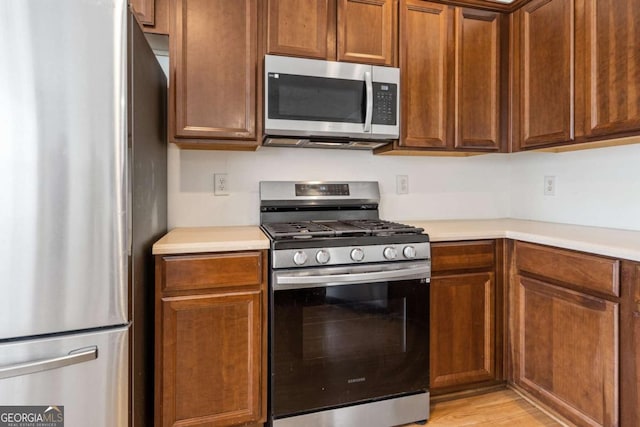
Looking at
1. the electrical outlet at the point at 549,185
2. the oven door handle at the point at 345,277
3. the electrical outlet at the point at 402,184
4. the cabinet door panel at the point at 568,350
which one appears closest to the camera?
the cabinet door panel at the point at 568,350

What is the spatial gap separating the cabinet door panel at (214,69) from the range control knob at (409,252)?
92cm

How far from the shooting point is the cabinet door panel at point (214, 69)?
5.54 feet

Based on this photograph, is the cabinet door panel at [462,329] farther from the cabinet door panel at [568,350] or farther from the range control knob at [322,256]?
the range control knob at [322,256]

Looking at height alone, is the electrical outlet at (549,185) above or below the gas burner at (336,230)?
above

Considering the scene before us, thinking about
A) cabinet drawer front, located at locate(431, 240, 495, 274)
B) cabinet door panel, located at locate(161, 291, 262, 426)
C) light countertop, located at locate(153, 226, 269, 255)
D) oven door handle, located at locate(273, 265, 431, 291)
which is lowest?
cabinet door panel, located at locate(161, 291, 262, 426)

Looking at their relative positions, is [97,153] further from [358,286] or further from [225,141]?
[358,286]

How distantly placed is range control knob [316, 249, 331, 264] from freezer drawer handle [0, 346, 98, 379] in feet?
2.82

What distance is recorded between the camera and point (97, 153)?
3.81 ft

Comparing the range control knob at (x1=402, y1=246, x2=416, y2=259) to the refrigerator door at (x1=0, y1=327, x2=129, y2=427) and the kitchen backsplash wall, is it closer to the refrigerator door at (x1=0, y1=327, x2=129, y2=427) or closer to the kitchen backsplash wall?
the kitchen backsplash wall

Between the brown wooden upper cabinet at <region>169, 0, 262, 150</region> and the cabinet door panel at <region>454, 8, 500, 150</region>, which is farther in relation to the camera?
the cabinet door panel at <region>454, 8, 500, 150</region>

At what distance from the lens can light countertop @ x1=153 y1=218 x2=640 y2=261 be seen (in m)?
1.45

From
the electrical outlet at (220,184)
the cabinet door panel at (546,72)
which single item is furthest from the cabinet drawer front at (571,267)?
the electrical outlet at (220,184)

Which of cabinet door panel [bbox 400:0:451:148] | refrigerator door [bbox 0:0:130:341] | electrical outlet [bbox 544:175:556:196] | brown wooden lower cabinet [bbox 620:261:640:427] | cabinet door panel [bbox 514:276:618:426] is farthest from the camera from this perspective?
electrical outlet [bbox 544:175:556:196]

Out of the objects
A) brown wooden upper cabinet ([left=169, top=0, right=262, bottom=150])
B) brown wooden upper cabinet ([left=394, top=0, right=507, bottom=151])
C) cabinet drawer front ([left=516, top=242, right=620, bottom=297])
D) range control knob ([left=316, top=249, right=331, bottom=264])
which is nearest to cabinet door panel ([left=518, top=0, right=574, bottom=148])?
brown wooden upper cabinet ([left=394, top=0, right=507, bottom=151])
